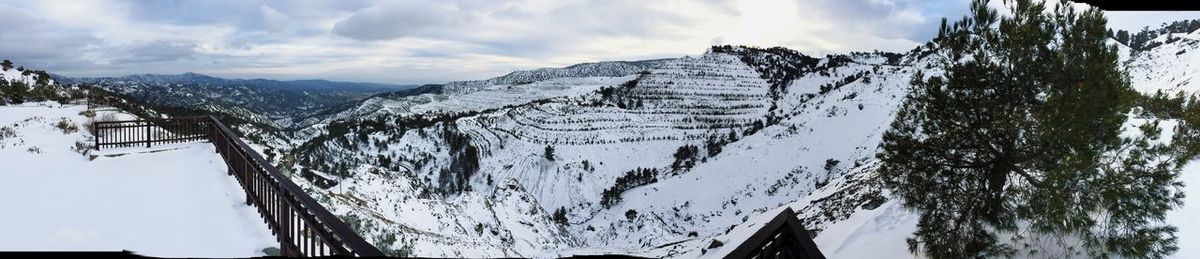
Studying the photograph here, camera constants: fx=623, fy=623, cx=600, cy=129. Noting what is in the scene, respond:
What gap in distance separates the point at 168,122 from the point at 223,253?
39.3 feet

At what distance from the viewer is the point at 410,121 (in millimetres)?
133750

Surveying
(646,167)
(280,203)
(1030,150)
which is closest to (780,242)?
(280,203)

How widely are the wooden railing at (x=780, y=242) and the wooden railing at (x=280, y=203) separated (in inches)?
59.4

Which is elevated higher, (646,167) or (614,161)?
(614,161)

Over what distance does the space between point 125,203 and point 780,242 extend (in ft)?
32.0

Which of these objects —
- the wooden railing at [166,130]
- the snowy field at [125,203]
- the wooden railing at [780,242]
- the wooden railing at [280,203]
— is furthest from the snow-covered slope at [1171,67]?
the wooden railing at [166,130]

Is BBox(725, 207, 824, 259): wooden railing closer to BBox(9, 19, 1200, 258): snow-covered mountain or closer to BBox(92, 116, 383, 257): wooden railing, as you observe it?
BBox(92, 116, 383, 257): wooden railing

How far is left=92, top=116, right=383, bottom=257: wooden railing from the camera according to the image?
12.1 feet

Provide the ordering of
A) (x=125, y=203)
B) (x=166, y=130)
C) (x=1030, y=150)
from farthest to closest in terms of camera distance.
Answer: (x=166, y=130), (x=1030, y=150), (x=125, y=203)

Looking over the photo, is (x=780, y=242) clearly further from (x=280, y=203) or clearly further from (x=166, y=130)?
(x=166, y=130)

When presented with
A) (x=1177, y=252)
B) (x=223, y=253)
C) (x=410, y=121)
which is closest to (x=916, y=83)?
(x=1177, y=252)

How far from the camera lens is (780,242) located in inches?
109

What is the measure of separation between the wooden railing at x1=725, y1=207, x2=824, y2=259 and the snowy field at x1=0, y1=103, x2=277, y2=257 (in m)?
3.60

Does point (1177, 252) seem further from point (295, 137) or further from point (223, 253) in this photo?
point (295, 137)
